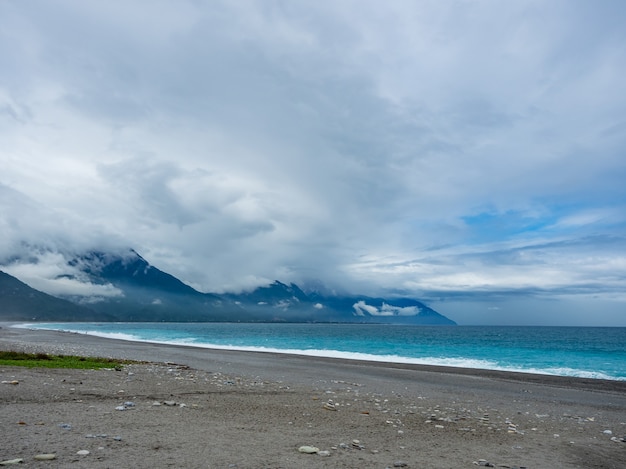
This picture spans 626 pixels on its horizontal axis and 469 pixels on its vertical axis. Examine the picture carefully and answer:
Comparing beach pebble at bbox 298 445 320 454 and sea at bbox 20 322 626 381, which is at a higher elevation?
beach pebble at bbox 298 445 320 454

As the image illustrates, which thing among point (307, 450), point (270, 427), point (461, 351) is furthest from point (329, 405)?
point (461, 351)

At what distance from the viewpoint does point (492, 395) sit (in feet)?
71.7

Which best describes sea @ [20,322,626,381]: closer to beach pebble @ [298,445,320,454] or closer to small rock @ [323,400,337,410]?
small rock @ [323,400,337,410]

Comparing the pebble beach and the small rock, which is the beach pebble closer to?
the pebble beach

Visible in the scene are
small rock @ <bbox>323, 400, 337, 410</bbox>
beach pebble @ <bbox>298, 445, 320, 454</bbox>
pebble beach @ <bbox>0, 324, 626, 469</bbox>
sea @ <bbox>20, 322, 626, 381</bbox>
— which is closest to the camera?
pebble beach @ <bbox>0, 324, 626, 469</bbox>

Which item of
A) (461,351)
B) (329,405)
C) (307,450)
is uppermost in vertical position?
(307,450)

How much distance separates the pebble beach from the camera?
25.4 feet

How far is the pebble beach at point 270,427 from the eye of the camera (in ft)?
25.4

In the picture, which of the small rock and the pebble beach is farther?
the small rock

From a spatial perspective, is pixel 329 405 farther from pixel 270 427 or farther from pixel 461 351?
pixel 461 351

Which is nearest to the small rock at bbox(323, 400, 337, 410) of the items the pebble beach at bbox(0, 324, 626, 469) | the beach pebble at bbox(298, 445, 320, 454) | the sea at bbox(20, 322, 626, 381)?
the pebble beach at bbox(0, 324, 626, 469)

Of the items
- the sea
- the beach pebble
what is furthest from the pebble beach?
the sea

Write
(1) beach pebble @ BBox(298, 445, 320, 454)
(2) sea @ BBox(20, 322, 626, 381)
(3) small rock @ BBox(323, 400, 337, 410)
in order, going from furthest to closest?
(2) sea @ BBox(20, 322, 626, 381)
(3) small rock @ BBox(323, 400, 337, 410)
(1) beach pebble @ BBox(298, 445, 320, 454)

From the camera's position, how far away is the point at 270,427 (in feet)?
34.8
